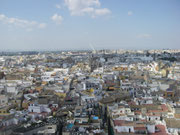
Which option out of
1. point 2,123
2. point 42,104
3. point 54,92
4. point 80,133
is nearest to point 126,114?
point 80,133

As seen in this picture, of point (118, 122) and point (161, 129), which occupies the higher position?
point (118, 122)

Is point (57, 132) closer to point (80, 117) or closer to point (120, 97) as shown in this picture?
point (80, 117)

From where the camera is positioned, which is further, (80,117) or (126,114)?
(126,114)

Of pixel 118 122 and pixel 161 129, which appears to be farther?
pixel 118 122

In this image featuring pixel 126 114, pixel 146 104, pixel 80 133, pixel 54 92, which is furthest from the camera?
pixel 54 92

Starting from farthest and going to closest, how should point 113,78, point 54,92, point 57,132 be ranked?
point 113,78 < point 54,92 < point 57,132

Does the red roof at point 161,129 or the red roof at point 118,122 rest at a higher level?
the red roof at point 118,122

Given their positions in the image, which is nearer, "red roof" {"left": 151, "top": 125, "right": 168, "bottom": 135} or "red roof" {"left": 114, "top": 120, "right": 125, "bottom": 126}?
"red roof" {"left": 151, "top": 125, "right": 168, "bottom": 135}

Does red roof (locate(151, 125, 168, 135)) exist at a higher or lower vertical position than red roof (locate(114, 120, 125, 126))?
lower

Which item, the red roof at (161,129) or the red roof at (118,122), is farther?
the red roof at (118,122)
